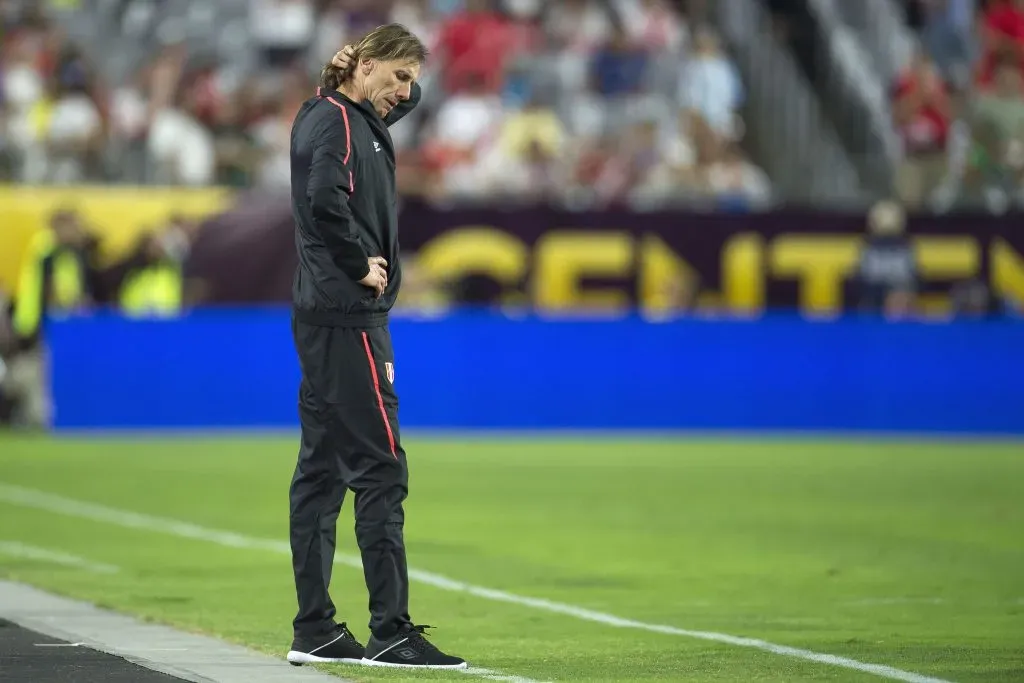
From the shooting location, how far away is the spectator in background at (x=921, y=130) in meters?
24.6

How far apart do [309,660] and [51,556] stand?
4429mm

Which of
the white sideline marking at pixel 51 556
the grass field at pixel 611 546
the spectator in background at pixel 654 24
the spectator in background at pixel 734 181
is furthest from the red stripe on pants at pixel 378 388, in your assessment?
the spectator in background at pixel 654 24

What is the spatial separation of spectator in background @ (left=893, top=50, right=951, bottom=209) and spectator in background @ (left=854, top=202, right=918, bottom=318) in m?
1.29

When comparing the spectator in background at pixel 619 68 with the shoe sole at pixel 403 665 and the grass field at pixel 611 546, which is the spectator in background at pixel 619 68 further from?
the shoe sole at pixel 403 665

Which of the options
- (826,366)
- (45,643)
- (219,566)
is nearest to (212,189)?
(826,366)

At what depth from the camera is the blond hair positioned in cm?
759

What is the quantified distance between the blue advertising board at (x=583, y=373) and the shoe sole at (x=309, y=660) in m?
13.5

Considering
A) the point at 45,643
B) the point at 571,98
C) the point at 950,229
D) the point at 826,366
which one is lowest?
the point at 45,643

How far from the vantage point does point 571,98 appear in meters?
25.7

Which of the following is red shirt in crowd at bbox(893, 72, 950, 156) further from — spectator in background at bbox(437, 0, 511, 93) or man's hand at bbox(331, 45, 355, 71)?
man's hand at bbox(331, 45, 355, 71)

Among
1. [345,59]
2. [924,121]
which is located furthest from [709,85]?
[345,59]

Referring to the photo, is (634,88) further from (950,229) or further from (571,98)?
(950,229)

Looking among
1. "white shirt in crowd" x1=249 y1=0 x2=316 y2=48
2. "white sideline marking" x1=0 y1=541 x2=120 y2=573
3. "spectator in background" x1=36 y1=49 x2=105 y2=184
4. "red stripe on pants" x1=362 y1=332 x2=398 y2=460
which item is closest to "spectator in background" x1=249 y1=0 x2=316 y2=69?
"white shirt in crowd" x1=249 y1=0 x2=316 y2=48

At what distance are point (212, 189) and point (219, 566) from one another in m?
11.4
